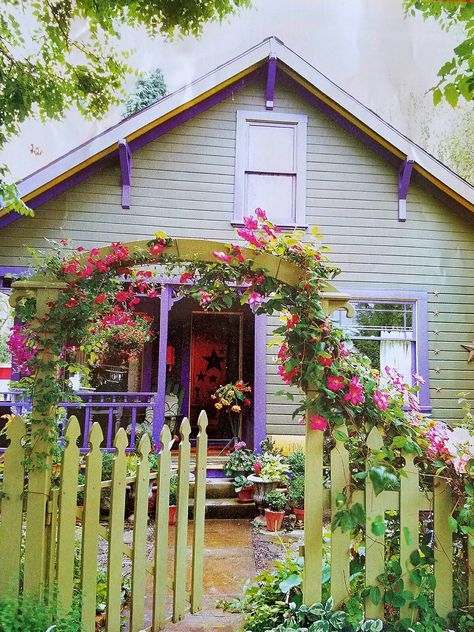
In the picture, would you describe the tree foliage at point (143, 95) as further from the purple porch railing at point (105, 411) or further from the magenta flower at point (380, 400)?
the magenta flower at point (380, 400)

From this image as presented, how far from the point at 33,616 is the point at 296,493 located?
372 centimetres

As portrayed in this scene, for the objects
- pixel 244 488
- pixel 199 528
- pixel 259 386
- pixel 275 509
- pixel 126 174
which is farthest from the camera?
pixel 259 386

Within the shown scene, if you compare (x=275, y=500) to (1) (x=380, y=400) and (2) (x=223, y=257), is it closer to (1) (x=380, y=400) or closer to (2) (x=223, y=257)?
(1) (x=380, y=400)

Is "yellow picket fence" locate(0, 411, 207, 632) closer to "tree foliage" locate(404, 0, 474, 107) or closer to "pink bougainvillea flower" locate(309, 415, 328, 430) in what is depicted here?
"pink bougainvillea flower" locate(309, 415, 328, 430)

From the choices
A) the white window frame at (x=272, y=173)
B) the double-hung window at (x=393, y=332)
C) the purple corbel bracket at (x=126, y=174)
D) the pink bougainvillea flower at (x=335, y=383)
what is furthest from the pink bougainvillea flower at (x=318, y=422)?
the purple corbel bracket at (x=126, y=174)

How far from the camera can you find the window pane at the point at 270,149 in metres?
6.62

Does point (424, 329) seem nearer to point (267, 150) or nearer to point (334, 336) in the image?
point (267, 150)

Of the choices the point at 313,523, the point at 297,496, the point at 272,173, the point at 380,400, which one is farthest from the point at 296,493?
the point at 272,173

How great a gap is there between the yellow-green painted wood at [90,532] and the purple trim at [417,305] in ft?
15.8

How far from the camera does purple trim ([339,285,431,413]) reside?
643cm

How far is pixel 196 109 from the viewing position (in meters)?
6.44

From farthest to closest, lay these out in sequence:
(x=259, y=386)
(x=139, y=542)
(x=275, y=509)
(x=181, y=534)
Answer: (x=259, y=386) → (x=275, y=509) → (x=181, y=534) → (x=139, y=542)

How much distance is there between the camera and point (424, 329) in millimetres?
6484

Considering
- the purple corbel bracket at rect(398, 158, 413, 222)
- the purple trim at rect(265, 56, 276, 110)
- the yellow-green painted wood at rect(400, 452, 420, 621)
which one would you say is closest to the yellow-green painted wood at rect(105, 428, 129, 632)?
the yellow-green painted wood at rect(400, 452, 420, 621)
